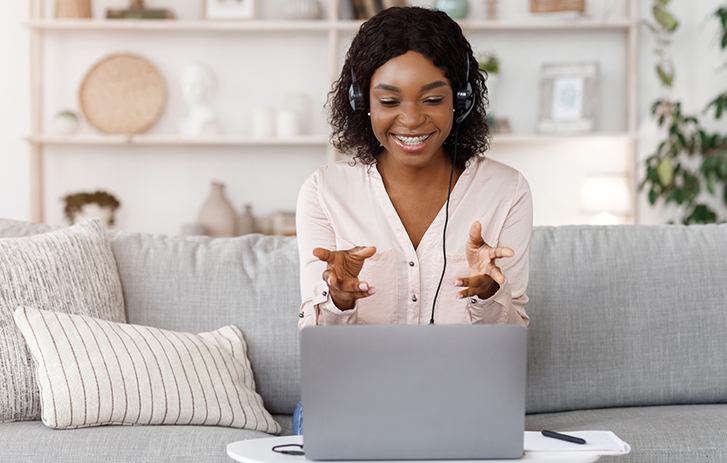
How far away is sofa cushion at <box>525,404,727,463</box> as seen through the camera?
1.25m

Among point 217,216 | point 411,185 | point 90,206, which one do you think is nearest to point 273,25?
point 217,216

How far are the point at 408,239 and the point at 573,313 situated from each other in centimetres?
53

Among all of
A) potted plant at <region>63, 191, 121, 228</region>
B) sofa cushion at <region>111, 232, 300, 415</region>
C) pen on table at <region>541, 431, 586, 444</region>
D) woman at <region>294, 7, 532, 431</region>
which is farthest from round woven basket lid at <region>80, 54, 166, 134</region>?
pen on table at <region>541, 431, 586, 444</region>

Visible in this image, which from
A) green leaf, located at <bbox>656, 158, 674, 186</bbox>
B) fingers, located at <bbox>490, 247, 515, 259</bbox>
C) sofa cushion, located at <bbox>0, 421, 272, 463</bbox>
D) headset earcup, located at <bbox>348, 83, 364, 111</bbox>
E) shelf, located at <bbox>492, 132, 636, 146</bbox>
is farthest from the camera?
shelf, located at <bbox>492, 132, 636, 146</bbox>

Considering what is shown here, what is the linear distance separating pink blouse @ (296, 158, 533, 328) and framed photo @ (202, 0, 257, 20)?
7.16ft

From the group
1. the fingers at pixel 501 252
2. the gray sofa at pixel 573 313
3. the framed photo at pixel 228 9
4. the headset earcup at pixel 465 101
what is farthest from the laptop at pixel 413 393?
the framed photo at pixel 228 9

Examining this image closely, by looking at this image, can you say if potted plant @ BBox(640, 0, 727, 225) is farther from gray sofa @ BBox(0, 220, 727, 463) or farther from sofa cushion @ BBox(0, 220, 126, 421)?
sofa cushion @ BBox(0, 220, 126, 421)

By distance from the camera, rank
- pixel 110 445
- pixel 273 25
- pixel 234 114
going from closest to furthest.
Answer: pixel 110 445, pixel 273 25, pixel 234 114

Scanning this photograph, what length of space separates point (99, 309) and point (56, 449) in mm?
342

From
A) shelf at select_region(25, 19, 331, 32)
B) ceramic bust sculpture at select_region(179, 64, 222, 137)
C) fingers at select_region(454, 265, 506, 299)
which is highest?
shelf at select_region(25, 19, 331, 32)

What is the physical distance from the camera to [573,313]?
1.56 metres

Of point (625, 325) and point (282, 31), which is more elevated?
point (282, 31)

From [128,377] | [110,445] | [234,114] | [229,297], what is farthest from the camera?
[234,114]

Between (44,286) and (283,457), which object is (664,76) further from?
(283,457)
